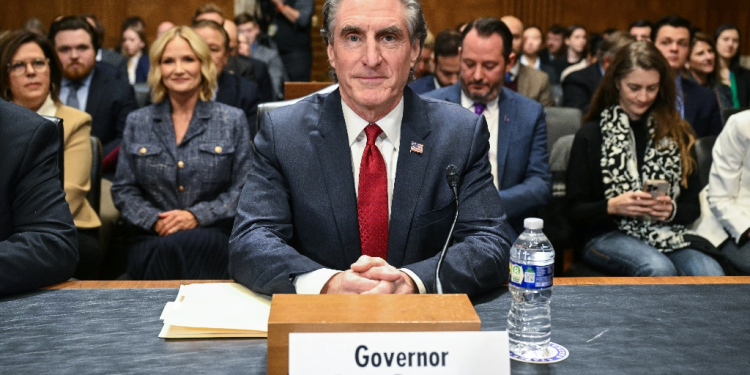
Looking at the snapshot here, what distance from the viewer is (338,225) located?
1776 mm

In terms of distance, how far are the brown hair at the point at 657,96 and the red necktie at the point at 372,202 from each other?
5.68ft

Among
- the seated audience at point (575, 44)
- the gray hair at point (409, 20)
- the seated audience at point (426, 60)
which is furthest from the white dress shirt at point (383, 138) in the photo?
the seated audience at point (575, 44)

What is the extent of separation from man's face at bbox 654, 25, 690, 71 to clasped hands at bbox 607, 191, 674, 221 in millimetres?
2360

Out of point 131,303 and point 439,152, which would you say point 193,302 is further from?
point 439,152

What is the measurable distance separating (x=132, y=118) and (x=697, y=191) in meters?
2.44

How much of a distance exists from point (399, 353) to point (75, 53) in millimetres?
4217

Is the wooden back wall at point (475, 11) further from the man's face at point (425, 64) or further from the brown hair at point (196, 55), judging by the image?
the brown hair at point (196, 55)

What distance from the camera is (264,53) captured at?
7012 millimetres

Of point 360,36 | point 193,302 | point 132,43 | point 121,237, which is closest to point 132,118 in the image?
point 121,237

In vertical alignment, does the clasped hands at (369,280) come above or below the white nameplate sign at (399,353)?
below

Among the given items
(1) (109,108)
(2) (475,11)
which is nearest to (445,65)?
(1) (109,108)

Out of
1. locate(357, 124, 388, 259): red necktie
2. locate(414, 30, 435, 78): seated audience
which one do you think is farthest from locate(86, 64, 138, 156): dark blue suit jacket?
locate(357, 124, 388, 259): red necktie

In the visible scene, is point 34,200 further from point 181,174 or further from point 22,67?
point 22,67

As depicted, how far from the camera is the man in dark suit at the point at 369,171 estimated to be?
1.78m
